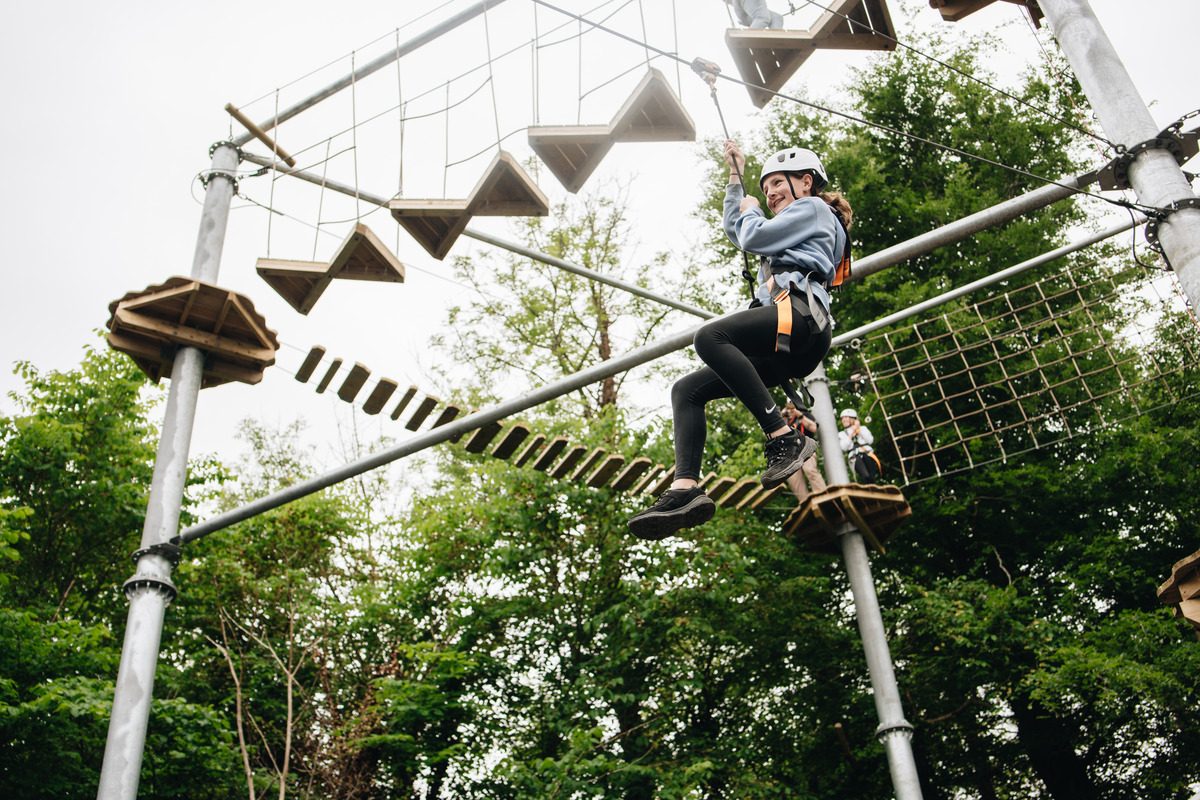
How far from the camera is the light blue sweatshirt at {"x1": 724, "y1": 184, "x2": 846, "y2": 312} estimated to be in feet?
13.6

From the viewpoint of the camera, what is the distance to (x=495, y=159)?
537cm

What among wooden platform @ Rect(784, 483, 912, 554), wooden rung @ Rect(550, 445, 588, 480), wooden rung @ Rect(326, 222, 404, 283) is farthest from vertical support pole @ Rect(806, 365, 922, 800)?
wooden rung @ Rect(326, 222, 404, 283)

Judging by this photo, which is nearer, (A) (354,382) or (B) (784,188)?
(B) (784,188)

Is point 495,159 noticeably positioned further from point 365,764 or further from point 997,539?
point 997,539

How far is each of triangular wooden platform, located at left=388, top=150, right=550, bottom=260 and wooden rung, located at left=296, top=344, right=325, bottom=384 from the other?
5.18 feet

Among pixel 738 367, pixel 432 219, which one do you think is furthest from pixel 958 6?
pixel 432 219

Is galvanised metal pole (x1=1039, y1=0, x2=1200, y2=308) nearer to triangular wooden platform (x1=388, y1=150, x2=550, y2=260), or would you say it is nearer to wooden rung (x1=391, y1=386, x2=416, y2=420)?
triangular wooden platform (x1=388, y1=150, x2=550, y2=260)

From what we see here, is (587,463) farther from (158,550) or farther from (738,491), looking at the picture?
(158,550)

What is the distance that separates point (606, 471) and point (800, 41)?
136 inches

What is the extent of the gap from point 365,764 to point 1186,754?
10.4m

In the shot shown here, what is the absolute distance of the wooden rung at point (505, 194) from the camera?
17.6 feet

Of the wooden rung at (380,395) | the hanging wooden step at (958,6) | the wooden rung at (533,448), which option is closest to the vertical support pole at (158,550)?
the wooden rung at (380,395)

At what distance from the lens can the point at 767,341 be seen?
4109 millimetres

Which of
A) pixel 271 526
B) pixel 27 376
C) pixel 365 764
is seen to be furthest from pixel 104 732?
pixel 27 376
